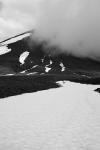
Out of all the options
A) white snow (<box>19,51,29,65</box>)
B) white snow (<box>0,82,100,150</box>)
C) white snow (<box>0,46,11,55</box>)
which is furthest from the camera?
white snow (<box>0,46,11,55</box>)

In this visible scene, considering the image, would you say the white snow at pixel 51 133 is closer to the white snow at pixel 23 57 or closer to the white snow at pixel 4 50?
the white snow at pixel 23 57

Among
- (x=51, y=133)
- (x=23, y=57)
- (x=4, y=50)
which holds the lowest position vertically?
(x=51, y=133)

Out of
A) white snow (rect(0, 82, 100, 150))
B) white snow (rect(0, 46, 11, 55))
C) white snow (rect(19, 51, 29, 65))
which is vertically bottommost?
white snow (rect(0, 82, 100, 150))

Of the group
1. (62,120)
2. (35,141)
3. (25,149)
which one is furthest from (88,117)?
(25,149)

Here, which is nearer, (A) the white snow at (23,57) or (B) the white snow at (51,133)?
(B) the white snow at (51,133)

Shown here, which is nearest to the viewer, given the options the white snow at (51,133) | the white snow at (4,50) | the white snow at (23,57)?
the white snow at (51,133)

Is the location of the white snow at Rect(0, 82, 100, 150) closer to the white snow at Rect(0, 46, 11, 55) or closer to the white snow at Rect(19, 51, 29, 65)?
the white snow at Rect(19, 51, 29, 65)

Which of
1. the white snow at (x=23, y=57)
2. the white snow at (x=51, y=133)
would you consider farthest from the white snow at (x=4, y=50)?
the white snow at (x=51, y=133)

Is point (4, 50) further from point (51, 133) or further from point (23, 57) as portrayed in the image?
point (51, 133)

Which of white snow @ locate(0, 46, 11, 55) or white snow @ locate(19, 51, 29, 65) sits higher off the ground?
white snow @ locate(0, 46, 11, 55)

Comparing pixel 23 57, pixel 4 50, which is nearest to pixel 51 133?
pixel 23 57

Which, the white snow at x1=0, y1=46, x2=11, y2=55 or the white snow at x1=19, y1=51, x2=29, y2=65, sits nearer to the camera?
the white snow at x1=19, y1=51, x2=29, y2=65

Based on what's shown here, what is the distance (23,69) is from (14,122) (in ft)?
440

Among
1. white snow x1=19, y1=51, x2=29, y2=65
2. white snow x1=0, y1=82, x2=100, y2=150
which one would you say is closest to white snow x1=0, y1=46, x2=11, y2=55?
white snow x1=19, y1=51, x2=29, y2=65
